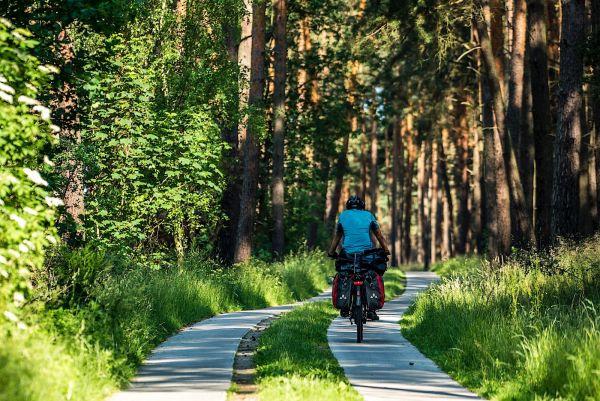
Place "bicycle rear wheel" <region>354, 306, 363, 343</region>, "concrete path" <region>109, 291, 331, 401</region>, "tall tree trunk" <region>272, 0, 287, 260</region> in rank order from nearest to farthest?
"concrete path" <region>109, 291, 331, 401</region>
"bicycle rear wheel" <region>354, 306, 363, 343</region>
"tall tree trunk" <region>272, 0, 287, 260</region>

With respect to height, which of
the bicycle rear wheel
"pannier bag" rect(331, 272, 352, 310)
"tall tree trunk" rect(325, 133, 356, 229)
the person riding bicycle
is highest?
"tall tree trunk" rect(325, 133, 356, 229)

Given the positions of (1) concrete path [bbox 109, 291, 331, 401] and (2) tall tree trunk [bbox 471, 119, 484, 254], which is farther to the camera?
(2) tall tree trunk [bbox 471, 119, 484, 254]

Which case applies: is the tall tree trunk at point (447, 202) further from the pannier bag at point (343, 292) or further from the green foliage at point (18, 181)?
the green foliage at point (18, 181)

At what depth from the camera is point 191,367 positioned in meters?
13.2

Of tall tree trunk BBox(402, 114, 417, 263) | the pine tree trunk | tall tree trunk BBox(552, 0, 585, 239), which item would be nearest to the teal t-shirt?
tall tree trunk BBox(552, 0, 585, 239)

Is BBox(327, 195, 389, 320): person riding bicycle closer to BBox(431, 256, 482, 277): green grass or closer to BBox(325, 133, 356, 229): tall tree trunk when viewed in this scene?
BBox(431, 256, 482, 277): green grass

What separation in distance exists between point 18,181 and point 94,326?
300 cm

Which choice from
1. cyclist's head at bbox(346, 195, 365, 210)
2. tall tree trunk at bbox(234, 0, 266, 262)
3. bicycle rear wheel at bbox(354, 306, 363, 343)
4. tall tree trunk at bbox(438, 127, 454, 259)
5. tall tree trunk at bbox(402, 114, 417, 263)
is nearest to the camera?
bicycle rear wheel at bbox(354, 306, 363, 343)

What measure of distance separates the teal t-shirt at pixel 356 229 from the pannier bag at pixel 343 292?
1.51ft

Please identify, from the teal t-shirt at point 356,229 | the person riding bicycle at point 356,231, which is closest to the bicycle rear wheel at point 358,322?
the person riding bicycle at point 356,231

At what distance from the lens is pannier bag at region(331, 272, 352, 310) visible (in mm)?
17625

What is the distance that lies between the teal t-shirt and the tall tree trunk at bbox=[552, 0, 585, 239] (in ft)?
33.0

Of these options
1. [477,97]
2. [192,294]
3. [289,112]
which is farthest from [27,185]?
[477,97]

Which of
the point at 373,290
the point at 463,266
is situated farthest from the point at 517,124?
the point at 373,290
